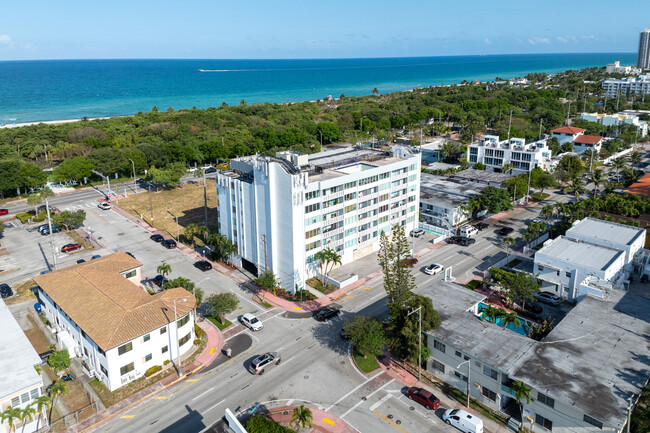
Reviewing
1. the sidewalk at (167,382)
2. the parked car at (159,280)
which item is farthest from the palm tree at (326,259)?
the parked car at (159,280)

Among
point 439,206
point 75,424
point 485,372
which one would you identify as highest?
point 439,206

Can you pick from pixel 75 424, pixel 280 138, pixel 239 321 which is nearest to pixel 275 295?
pixel 239 321

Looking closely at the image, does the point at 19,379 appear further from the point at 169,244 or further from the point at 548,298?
the point at 548,298

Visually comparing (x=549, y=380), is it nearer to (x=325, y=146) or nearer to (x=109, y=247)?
(x=109, y=247)

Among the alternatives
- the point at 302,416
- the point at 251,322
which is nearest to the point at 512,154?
the point at 251,322

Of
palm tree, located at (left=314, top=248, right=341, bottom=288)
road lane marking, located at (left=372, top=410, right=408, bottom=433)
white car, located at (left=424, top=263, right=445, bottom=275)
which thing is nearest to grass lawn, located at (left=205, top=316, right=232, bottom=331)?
palm tree, located at (left=314, top=248, right=341, bottom=288)

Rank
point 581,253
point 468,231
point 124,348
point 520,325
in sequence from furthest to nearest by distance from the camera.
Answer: point 468,231
point 581,253
point 520,325
point 124,348
